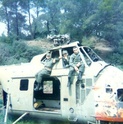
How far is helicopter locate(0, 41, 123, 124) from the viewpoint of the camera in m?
10.1

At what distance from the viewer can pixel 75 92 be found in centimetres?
1098

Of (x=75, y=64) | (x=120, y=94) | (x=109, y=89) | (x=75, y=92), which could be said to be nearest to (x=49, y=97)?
(x=75, y=92)

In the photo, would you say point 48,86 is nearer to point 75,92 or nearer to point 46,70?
point 46,70

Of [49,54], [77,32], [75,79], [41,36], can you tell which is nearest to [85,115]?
[75,79]

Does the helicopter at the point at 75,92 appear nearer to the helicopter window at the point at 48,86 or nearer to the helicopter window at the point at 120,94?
the helicopter window at the point at 120,94

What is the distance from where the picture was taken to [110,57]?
36688 millimetres

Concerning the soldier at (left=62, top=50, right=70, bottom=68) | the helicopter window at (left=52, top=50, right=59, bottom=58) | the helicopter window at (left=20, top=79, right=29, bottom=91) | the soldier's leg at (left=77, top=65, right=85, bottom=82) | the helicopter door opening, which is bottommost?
the helicopter door opening

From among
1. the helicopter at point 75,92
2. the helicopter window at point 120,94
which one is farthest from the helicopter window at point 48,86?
the helicopter window at point 120,94

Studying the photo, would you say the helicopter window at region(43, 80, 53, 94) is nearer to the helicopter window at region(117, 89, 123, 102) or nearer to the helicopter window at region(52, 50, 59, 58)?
the helicopter window at region(52, 50, 59, 58)

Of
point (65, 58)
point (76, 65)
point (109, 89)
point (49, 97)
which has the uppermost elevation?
point (65, 58)

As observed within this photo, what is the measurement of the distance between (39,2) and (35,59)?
4697 cm

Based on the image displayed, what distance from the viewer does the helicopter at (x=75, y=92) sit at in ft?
33.1

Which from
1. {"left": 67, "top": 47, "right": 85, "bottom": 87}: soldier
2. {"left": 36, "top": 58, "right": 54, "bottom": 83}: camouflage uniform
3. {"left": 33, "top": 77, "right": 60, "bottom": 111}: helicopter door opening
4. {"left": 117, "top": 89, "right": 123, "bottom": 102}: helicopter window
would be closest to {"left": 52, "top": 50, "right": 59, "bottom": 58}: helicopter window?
{"left": 36, "top": 58, "right": 54, "bottom": 83}: camouflage uniform

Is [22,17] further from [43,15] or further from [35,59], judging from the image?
[35,59]
